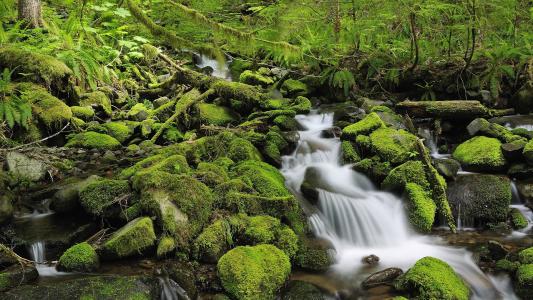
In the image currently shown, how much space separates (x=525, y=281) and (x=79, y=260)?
5216 millimetres

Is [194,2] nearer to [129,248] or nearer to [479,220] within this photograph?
[129,248]

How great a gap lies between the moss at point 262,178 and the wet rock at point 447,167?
2841 millimetres

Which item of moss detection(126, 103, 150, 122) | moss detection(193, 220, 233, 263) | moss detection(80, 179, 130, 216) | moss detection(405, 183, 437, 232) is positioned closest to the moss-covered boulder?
moss detection(405, 183, 437, 232)

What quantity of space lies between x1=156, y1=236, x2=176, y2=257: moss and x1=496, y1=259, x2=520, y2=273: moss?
4.16 metres

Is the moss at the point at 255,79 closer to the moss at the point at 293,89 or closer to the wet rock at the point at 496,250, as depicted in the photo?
the moss at the point at 293,89

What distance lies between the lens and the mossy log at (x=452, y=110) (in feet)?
30.8

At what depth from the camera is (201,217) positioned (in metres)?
5.69

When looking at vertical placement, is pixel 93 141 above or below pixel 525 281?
below

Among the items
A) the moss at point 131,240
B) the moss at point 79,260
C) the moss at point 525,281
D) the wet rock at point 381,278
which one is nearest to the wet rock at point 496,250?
the moss at point 525,281

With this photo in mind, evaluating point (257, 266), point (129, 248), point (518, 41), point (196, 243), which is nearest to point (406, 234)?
point (257, 266)

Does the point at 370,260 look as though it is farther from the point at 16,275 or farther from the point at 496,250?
the point at 16,275

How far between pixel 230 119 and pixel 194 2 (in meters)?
3.07

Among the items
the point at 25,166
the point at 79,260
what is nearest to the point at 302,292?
the point at 79,260

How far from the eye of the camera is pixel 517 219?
265 inches
